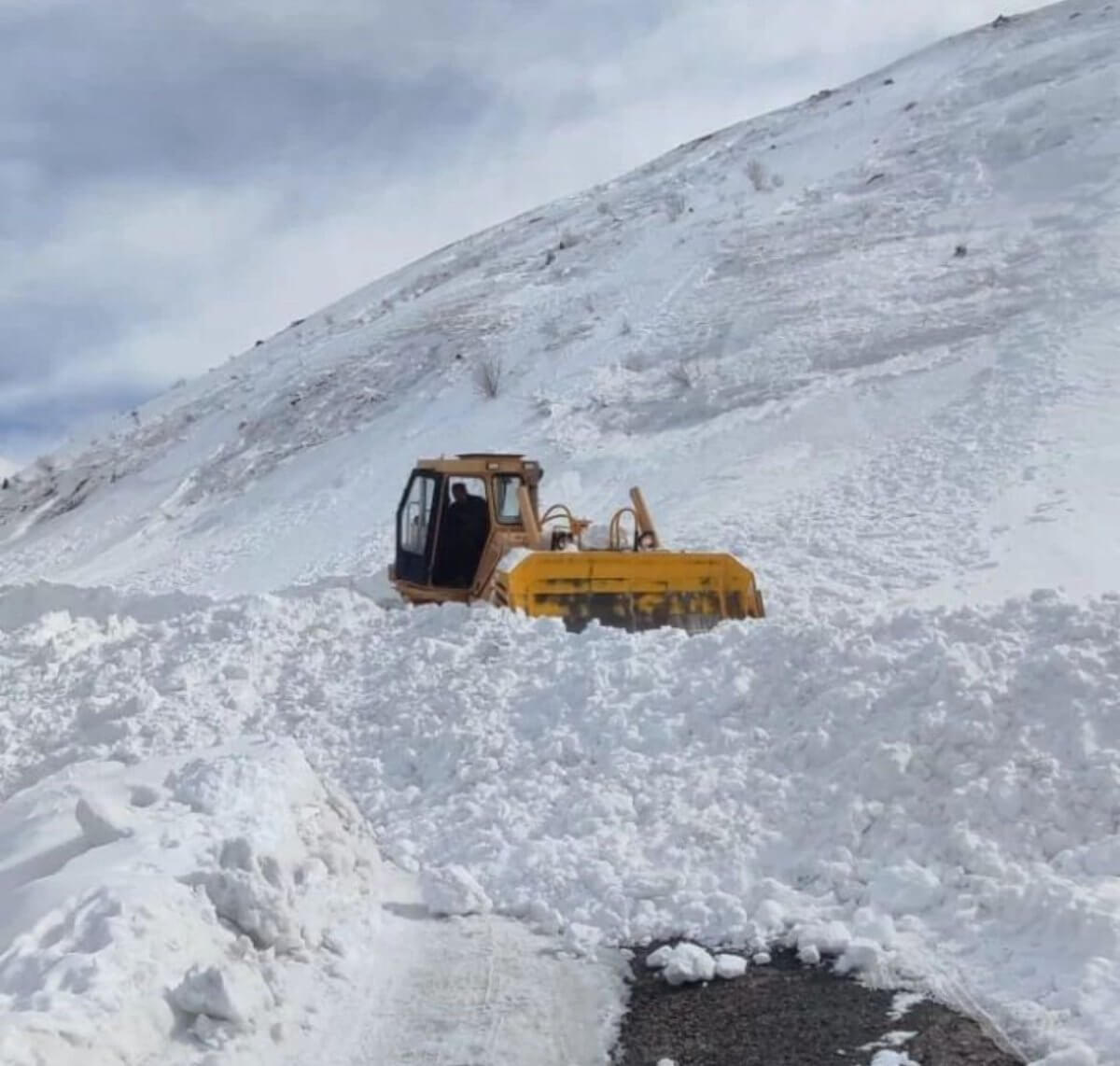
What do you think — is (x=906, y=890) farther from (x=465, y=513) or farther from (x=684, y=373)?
(x=684, y=373)

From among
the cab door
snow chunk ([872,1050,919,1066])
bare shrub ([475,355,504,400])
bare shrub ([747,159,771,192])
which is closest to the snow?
snow chunk ([872,1050,919,1066])

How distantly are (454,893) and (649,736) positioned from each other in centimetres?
186

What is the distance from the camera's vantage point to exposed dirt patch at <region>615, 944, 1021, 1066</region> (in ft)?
16.7

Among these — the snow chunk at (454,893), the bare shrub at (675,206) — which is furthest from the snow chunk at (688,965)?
the bare shrub at (675,206)

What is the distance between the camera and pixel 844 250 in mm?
26703

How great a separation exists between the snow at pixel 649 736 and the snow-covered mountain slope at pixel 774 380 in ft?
0.36

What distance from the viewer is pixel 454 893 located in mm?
6719

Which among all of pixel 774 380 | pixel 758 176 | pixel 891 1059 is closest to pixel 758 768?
pixel 891 1059

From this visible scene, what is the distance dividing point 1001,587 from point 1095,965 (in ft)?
29.6

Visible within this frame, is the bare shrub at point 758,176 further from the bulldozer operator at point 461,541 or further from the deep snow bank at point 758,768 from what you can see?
the deep snow bank at point 758,768

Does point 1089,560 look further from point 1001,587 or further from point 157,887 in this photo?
point 157,887

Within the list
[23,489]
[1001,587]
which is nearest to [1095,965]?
[1001,587]

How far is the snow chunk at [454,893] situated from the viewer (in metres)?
6.67

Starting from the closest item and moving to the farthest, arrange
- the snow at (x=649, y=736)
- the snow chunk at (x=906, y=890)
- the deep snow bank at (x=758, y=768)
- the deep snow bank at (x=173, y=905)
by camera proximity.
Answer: the deep snow bank at (x=173, y=905), the snow at (x=649, y=736), the deep snow bank at (x=758, y=768), the snow chunk at (x=906, y=890)
